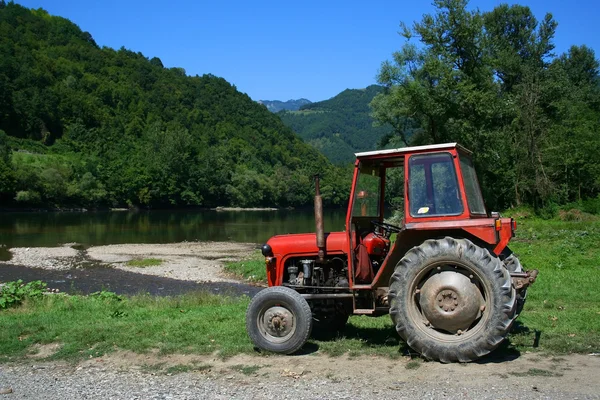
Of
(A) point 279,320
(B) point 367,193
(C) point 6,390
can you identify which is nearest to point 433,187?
(B) point 367,193

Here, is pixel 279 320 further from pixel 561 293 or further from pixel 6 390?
pixel 561 293

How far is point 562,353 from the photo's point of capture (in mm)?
6699

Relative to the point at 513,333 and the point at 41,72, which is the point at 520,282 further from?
the point at 41,72

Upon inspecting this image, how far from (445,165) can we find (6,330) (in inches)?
284

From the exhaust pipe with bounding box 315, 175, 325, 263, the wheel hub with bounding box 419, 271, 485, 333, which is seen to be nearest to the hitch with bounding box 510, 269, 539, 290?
the wheel hub with bounding box 419, 271, 485, 333

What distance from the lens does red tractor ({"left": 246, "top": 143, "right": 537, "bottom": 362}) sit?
21.3ft

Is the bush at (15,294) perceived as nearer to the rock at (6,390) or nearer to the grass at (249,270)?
the rock at (6,390)

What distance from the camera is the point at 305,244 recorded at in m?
7.81

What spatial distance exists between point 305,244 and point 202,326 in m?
2.44

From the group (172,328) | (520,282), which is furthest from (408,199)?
(172,328)

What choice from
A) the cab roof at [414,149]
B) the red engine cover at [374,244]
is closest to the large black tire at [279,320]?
the red engine cover at [374,244]

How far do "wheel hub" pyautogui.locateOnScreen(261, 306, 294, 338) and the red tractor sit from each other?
1 cm

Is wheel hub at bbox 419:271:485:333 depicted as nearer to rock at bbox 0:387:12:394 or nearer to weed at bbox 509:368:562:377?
weed at bbox 509:368:562:377

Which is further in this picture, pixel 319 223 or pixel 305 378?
pixel 319 223
